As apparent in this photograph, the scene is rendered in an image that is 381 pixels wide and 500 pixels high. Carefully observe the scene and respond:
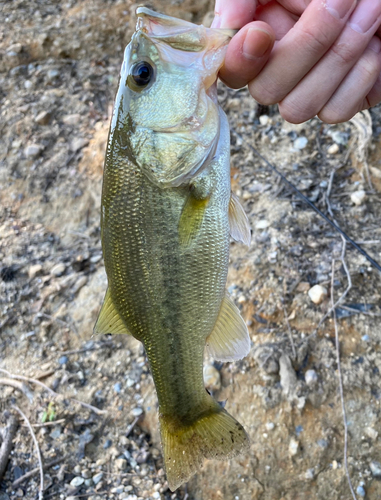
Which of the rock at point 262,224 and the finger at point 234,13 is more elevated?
the finger at point 234,13

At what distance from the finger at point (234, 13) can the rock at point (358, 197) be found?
1706 millimetres

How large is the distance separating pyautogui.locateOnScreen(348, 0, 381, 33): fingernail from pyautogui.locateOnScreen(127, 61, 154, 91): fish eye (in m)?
0.76

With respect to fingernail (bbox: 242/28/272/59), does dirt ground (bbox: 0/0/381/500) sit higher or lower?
lower

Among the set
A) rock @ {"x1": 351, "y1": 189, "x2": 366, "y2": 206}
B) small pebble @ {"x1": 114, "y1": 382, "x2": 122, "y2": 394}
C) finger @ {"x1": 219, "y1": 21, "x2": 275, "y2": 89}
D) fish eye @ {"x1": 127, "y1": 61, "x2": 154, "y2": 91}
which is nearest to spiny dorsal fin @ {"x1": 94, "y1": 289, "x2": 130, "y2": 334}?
fish eye @ {"x1": 127, "y1": 61, "x2": 154, "y2": 91}

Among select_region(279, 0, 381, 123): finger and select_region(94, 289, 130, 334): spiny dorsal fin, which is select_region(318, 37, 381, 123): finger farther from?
select_region(94, 289, 130, 334): spiny dorsal fin

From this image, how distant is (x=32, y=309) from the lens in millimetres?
3158

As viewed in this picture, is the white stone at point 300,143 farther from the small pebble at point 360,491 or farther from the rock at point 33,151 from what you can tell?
the rock at point 33,151

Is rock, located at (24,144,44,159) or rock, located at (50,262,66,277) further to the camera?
rock, located at (24,144,44,159)

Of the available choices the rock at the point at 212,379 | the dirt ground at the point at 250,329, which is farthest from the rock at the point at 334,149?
the rock at the point at 212,379

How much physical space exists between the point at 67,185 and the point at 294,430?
2967mm

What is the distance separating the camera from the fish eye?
1501 mm

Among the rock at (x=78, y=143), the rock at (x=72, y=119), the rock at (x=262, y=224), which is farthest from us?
the rock at (x=72, y=119)

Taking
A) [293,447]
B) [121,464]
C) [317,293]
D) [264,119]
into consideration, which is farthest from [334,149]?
[121,464]

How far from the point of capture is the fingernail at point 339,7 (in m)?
1.37
